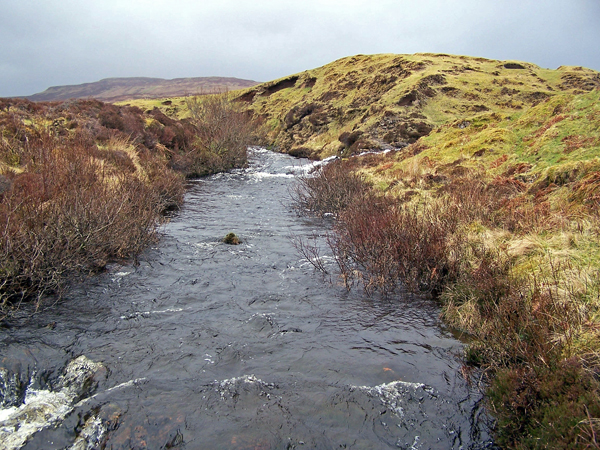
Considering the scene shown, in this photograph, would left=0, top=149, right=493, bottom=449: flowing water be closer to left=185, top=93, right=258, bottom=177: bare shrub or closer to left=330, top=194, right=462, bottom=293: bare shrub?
left=330, top=194, right=462, bottom=293: bare shrub

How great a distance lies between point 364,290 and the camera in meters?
6.74

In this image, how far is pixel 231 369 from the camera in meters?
4.61

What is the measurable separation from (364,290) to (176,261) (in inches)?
169

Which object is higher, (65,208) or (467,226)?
(65,208)

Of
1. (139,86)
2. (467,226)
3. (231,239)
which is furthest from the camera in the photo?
(139,86)

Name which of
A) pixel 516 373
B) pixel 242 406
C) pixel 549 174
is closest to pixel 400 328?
pixel 516 373

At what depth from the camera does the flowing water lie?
364cm

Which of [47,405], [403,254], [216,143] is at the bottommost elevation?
[47,405]

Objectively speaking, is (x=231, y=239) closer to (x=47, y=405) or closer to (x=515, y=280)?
(x=47, y=405)

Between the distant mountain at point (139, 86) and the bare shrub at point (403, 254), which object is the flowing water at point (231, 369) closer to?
the bare shrub at point (403, 254)

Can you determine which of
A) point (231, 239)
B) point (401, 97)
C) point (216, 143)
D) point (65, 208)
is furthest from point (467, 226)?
point (401, 97)

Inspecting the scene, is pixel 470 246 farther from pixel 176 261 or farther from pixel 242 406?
pixel 176 261

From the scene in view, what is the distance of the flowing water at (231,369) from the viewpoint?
11.9 ft

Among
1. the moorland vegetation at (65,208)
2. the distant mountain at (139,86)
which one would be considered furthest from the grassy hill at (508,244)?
the distant mountain at (139,86)
